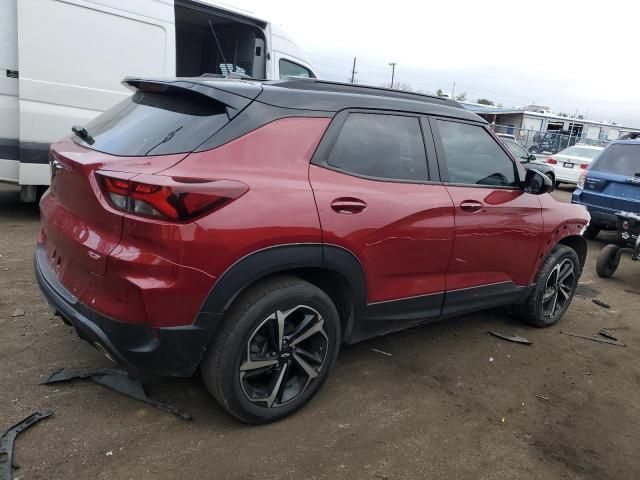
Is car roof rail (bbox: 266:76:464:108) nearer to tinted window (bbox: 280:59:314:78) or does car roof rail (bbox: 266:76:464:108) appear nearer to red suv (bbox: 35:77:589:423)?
red suv (bbox: 35:77:589:423)

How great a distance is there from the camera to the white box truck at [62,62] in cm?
557

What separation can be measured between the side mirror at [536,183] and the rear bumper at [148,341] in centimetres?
267

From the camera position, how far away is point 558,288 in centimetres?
459

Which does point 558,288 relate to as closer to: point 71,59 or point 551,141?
point 71,59

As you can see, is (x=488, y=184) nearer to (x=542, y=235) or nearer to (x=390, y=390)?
(x=542, y=235)

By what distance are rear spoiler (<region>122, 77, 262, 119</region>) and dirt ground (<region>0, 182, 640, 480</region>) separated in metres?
1.63

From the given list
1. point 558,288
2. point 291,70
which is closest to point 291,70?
point 291,70

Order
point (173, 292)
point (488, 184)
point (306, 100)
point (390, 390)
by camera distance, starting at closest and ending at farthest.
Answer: point (173, 292) → point (306, 100) → point (390, 390) → point (488, 184)

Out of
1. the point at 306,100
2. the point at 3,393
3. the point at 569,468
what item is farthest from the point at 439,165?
the point at 3,393

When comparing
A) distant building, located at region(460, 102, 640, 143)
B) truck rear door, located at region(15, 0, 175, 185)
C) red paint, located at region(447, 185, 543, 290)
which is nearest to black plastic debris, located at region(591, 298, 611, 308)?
red paint, located at region(447, 185, 543, 290)

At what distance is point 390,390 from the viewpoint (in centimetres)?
328

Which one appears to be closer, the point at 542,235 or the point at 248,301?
the point at 248,301

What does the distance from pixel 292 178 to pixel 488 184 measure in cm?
175

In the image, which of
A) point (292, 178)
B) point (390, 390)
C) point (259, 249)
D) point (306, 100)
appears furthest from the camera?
point (390, 390)
